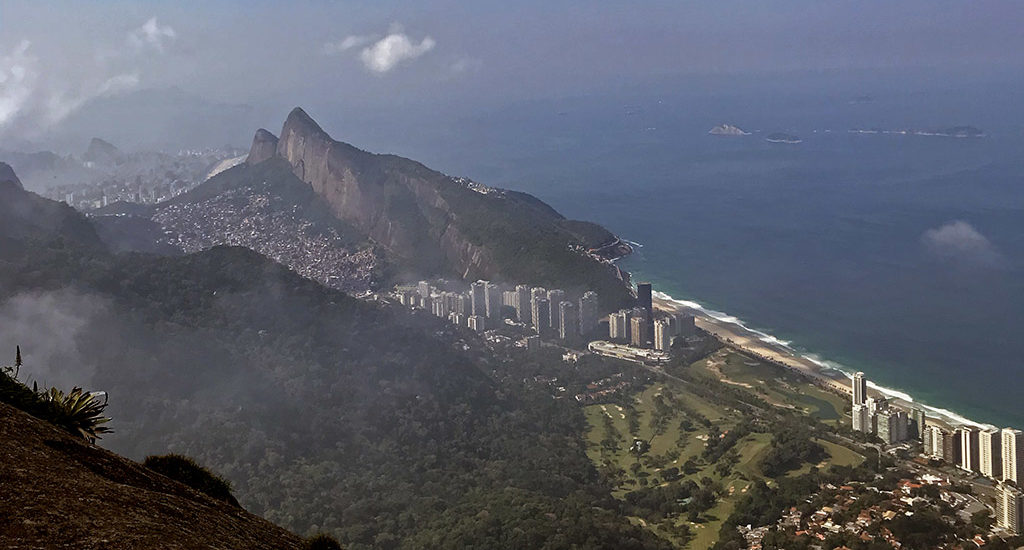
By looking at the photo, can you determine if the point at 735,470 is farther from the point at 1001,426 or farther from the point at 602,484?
the point at 1001,426

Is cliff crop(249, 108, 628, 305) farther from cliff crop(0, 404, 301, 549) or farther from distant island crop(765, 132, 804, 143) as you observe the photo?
distant island crop(765, 132, 804, 143)

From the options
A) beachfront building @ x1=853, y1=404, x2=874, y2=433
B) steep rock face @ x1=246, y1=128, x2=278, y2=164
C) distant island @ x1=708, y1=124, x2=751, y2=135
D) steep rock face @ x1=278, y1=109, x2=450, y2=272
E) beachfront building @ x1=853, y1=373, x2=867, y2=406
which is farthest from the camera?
distant island @ x1=708, y1=124, x2=751, y2=135

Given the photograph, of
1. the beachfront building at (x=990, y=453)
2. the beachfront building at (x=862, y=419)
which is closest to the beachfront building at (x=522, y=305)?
the beachfront building at (x=862, y=419)

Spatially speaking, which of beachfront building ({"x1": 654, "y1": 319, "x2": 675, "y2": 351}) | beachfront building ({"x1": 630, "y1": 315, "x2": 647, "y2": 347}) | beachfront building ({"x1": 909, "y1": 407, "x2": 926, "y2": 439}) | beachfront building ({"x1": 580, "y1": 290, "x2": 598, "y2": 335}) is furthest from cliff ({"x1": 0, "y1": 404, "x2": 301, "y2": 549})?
beachfront building ({"x1": 580, "y1": 290, "x2": 598, "y2": 335})

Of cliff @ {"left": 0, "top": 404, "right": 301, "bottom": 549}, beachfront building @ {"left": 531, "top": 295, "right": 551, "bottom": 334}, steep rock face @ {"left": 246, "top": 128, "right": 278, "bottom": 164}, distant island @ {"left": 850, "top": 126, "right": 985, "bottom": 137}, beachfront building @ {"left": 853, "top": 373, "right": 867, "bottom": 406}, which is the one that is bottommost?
beachfront building @ {"left": 853, "top": 373, "right": 867, "bottom": 406}

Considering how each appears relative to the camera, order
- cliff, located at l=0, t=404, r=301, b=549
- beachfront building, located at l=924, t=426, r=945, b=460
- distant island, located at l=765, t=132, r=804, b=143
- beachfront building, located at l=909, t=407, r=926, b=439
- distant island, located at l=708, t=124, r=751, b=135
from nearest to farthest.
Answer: cliff, located at l=0, t=404, r=301, b=549, beachfront building, located at l=924, t=426, r=945, b=460, beachfront building, located at l=909, t=407, r=926, b=439, distant island, located at l=765, t=132, r=804, b=143, distant island, located at l=708, t=124, r=751, b=135

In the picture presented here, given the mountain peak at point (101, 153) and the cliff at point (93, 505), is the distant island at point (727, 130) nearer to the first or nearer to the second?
the mountain peak at point (101, 153)

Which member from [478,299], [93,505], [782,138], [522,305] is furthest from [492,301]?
[782,138]
